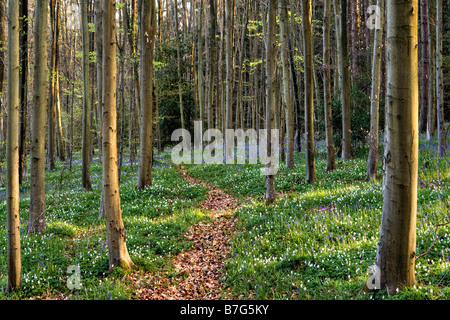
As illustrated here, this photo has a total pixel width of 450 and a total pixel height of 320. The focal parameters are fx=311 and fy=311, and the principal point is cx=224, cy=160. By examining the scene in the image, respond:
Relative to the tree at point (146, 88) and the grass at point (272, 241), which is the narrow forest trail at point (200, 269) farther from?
the tree at point (146, 88)

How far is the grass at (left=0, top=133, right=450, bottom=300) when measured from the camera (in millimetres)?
4887

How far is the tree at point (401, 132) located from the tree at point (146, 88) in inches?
393

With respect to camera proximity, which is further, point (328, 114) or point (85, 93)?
point (85, 93)

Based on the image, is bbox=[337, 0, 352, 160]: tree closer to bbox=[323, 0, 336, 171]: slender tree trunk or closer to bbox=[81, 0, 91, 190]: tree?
bbox=[323, 0, 336, 171]: slender tree trunk

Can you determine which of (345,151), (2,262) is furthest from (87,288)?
(345,151)

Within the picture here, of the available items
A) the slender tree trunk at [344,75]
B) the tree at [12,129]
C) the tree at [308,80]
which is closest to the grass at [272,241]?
the tree at [308,80]

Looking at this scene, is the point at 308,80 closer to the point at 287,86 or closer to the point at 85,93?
the point at 287,86

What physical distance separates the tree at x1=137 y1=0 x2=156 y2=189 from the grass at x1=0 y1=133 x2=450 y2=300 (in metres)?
1.12

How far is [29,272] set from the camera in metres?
5.57

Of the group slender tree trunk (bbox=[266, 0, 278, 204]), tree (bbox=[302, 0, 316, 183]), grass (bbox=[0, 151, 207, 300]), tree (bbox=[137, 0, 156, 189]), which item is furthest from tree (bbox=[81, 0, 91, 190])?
tree (bbox=[302, 0, 316, 183])

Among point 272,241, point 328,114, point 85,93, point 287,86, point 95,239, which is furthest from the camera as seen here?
point 287,86

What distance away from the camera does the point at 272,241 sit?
6.79 m

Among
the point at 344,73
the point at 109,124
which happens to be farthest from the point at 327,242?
the point at 344,73

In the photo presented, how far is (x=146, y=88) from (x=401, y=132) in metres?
10.3
